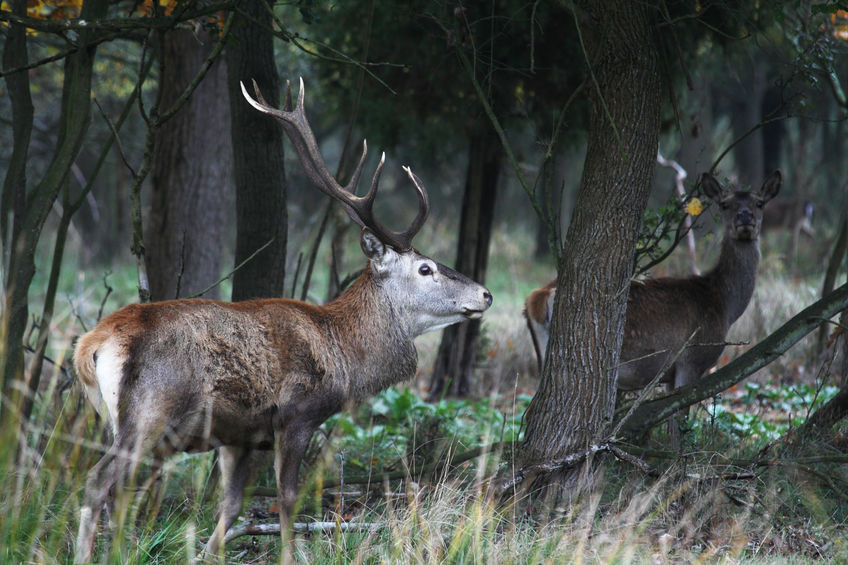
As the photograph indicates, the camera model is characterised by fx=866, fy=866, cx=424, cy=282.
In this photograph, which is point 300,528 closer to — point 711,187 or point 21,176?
point 21,176

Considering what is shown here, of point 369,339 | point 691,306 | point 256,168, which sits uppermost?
point 256,168

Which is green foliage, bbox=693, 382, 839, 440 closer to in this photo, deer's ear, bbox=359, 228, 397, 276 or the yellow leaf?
the yellow leaf

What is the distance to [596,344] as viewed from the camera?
16.8 feet

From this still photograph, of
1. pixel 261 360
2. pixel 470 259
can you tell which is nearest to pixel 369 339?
pixel 261 360

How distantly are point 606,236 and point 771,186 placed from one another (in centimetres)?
343

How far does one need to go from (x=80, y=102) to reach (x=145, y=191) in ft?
61.6

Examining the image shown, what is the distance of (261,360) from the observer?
479 cm

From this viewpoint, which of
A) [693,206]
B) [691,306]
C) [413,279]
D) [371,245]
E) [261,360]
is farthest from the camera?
[691,306]

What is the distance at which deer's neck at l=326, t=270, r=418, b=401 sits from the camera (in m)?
5.27

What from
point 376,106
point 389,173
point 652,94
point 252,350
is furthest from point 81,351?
point 389,173

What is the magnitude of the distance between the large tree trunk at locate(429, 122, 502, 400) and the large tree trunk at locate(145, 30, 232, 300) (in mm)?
2766

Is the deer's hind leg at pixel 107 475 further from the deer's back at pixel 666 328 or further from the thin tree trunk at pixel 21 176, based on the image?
the deer's back at pixel 666 328

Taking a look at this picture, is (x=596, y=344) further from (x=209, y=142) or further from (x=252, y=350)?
(x=209, y=142)

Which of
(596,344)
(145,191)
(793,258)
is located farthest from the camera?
(145,191)
